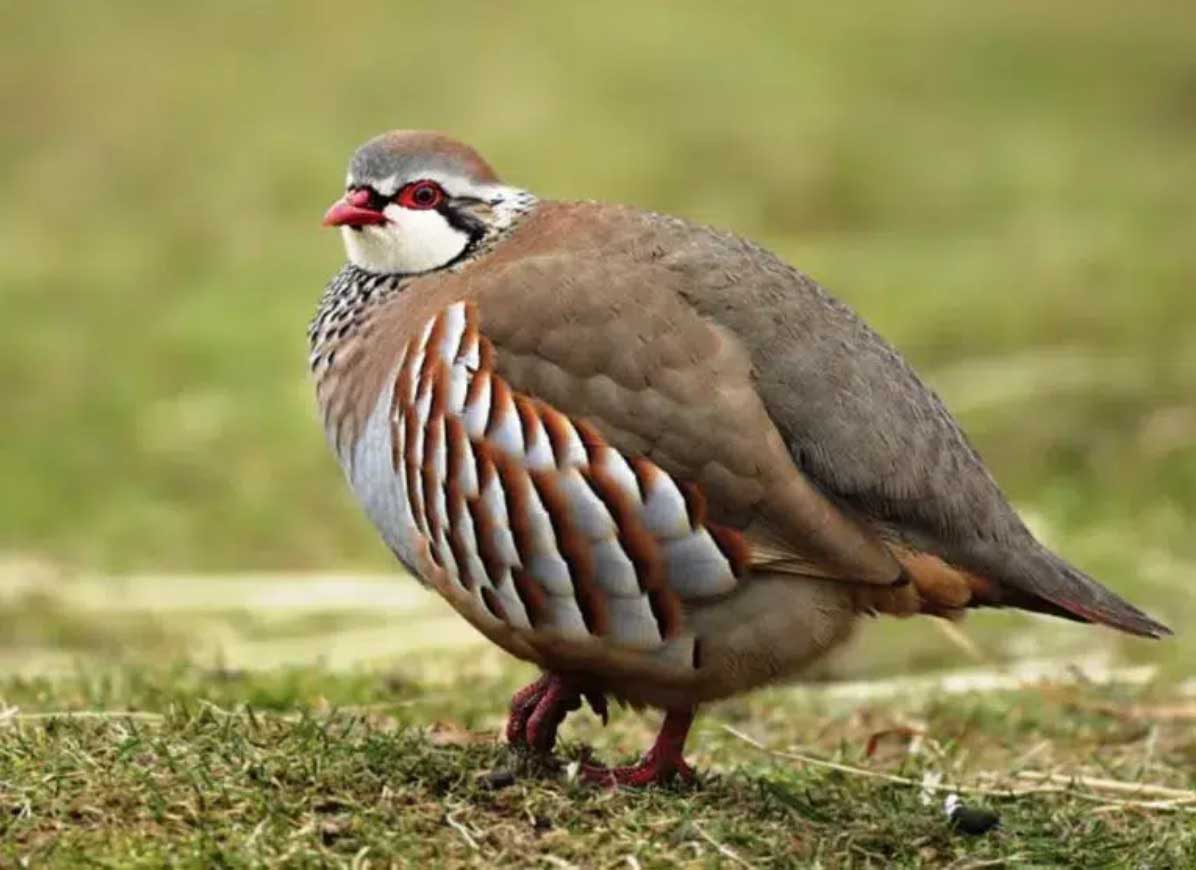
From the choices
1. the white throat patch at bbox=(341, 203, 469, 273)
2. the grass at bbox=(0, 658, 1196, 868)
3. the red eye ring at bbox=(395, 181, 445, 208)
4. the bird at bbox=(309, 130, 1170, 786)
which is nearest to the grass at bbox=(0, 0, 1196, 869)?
the grass at bbox=(0, 658, 1196, 868)

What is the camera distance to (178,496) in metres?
10.3

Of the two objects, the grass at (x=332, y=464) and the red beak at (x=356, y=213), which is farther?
the red beak at (x=356, y=213)

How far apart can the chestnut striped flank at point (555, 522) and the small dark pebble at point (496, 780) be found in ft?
0.95

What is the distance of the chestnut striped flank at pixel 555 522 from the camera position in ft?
15.3

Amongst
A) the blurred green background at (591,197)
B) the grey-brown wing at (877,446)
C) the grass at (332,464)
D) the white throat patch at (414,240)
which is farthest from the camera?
the blurred green background at (591,197)

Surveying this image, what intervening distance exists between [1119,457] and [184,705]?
221 inches

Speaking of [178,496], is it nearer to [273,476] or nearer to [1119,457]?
[273,476]

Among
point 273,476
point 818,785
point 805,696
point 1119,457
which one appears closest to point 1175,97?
point 1119,457

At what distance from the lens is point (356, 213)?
5.40 meters

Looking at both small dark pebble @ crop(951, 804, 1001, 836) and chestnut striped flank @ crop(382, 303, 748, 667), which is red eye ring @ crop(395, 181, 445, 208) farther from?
small dark pebble @ crop(951, 804, 1001, 836)

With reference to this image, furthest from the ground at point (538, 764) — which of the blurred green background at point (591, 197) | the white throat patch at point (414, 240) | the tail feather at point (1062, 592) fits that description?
the blurred green background at point (591, 197)

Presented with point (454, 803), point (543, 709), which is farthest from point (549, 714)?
point (454, 803)

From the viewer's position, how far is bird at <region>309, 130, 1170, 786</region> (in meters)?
4.66

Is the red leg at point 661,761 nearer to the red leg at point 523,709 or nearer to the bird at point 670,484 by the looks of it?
the bird at point 670,484
